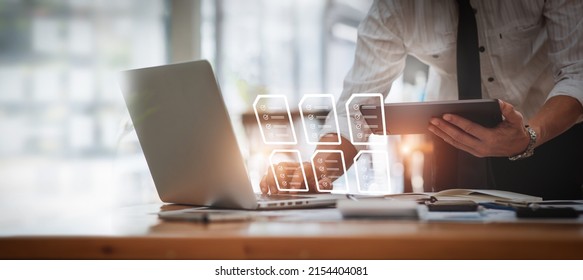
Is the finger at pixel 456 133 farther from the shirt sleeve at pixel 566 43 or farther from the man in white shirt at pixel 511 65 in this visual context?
the shirt sleeve at pixel 566 43

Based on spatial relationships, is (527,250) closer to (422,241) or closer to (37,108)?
(422,241)

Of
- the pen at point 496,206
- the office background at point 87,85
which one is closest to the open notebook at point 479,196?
the pen at point 496,206

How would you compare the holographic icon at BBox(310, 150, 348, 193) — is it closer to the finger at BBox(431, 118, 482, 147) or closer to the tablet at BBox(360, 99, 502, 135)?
the tablet at BBox(360, 99, 502, 135)

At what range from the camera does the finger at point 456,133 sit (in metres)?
1.17

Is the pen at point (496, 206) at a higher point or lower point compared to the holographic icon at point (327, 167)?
lower

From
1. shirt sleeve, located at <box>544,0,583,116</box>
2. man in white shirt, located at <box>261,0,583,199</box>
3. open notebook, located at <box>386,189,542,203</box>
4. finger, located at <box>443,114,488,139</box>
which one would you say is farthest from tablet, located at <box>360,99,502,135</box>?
shirt sleeve, located at <box>544,0,583,116</box>

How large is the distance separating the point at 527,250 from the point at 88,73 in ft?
8.62

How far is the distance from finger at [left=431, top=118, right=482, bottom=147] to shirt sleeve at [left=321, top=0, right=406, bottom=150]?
51cm

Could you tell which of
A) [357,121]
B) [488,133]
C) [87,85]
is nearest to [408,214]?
[488,133]

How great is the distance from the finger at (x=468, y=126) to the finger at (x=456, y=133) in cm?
2

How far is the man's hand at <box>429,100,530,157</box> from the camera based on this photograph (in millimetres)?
1160

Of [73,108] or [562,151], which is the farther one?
[73,108]
